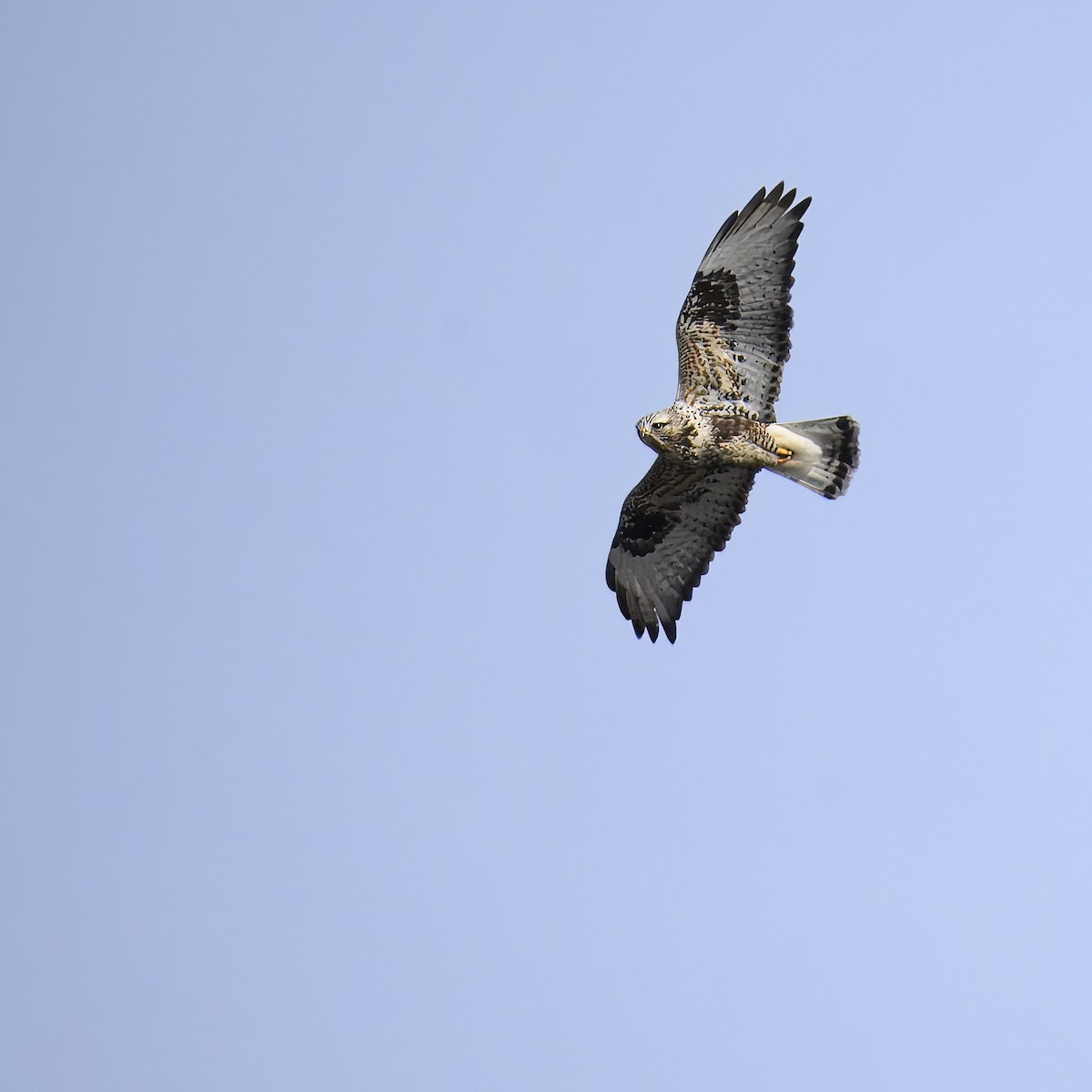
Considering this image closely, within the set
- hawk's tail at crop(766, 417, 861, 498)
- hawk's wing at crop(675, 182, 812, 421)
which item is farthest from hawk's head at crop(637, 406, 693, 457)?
hawk's tail at crop(766, 417, 861, 498)

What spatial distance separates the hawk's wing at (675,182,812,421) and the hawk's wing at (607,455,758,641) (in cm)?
74

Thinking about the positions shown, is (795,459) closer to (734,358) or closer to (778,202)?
(734,358)

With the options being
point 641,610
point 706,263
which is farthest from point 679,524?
point 706,263

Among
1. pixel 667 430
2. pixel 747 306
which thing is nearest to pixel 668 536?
pixel 667 430

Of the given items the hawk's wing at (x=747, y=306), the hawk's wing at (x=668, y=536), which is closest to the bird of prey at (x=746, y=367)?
the hawk's wing at (x=747, y=306)

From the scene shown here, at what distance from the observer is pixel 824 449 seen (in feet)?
45.7

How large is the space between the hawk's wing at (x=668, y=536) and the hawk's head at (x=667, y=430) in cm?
39

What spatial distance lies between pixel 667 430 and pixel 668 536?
3.96 ft

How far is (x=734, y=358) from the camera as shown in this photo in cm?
1395

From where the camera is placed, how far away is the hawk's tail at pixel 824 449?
13.9m

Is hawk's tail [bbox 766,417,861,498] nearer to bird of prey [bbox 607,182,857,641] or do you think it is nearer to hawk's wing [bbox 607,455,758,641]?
bird of prey [bbox 607,182,857,641]

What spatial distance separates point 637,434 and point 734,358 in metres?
0.91

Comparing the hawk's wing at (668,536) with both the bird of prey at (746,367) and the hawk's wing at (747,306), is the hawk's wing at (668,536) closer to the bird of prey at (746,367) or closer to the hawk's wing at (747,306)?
the bird of prey at (746,367)

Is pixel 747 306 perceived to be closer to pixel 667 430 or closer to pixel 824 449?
pixel 667 430
